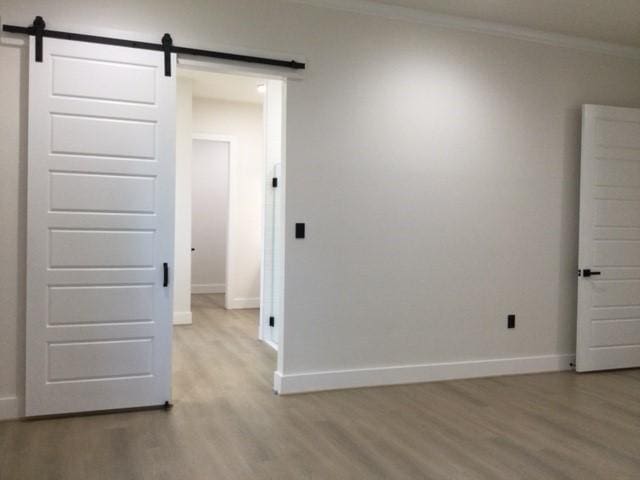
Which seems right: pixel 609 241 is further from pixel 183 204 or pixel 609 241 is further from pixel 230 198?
pixel 230 198

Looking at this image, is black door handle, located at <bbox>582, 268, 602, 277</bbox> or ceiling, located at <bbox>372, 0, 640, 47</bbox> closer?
ceiling, located at <bbox>372, 0, 640, 47</bbox>

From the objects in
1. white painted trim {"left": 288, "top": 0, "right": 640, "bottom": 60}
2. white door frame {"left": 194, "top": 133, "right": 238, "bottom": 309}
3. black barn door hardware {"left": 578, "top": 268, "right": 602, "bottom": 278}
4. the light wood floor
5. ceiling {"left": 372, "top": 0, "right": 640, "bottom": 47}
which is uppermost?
ceiling {"left": 372, "top": 0, "right": 640, "bottom": 47}

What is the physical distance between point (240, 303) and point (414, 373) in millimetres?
4036

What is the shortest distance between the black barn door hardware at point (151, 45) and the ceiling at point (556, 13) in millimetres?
950

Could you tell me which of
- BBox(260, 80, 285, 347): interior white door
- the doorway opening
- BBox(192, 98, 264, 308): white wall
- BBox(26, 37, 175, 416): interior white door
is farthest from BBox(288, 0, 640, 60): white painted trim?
BBox(192, 98, 264, 308): white wall

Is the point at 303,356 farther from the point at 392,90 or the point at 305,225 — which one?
the point at 392,90

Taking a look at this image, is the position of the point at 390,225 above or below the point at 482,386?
above

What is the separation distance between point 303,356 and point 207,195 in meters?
6.17

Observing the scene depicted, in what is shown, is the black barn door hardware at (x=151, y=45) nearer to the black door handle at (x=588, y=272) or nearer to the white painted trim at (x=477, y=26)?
the white painted trim at (x=477, y=26)

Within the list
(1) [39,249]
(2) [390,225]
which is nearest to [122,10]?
(1) [39,249]

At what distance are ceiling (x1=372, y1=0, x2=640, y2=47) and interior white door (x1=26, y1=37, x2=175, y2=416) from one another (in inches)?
78.1

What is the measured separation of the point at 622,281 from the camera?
5.09m

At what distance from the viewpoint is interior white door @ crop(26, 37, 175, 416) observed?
3588 mm

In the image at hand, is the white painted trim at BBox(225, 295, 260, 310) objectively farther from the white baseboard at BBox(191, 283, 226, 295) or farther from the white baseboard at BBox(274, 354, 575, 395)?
the white baseboard at BBox(274, 354, 575, 395)
